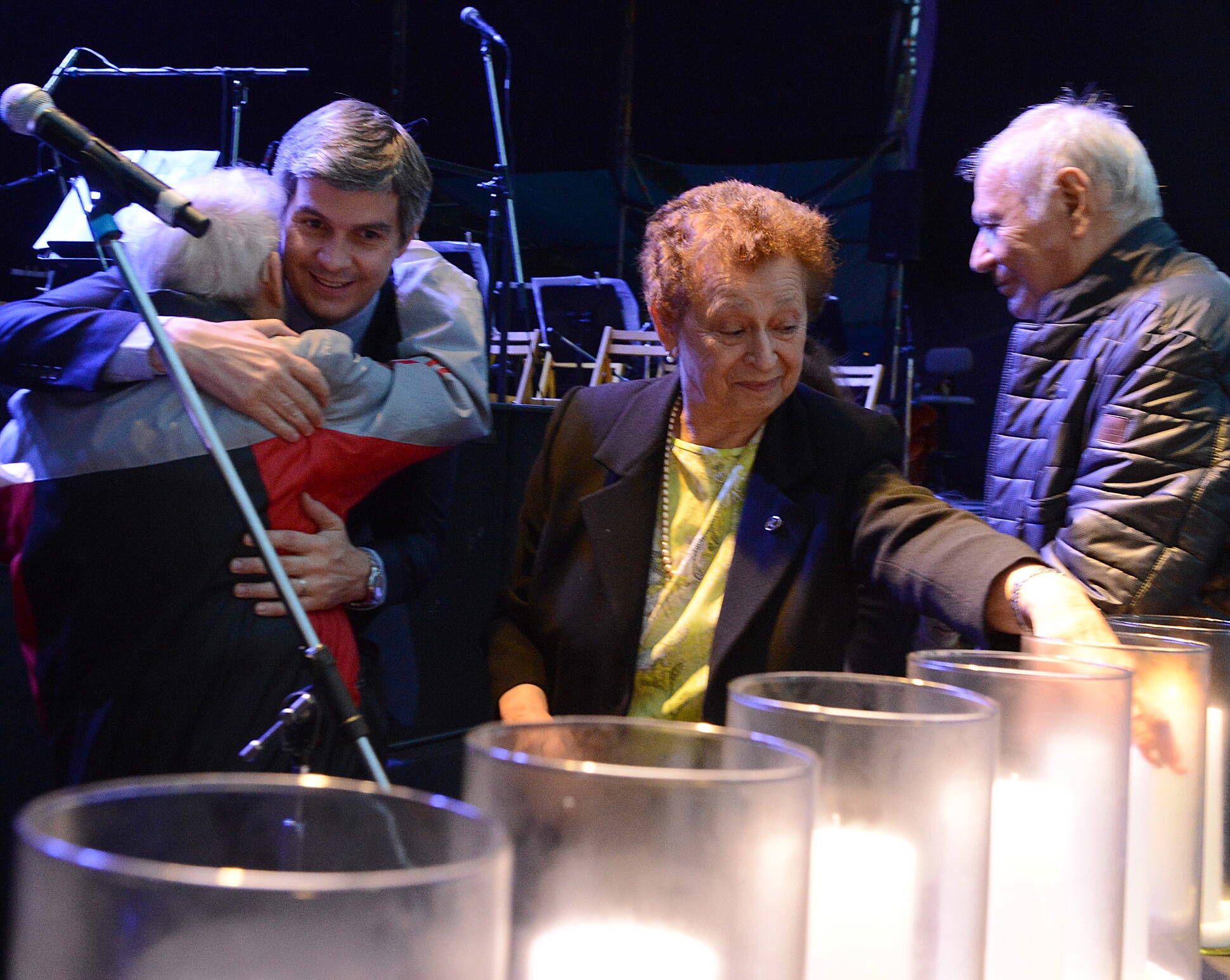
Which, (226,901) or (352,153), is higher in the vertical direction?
(352,153)

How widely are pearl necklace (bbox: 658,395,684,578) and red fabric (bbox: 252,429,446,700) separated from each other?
324mm

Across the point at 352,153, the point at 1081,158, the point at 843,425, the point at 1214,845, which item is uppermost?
the point at 1081,158

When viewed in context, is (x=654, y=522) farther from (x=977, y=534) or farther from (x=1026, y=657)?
(x=1026, y=657)

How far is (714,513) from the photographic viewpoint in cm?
152

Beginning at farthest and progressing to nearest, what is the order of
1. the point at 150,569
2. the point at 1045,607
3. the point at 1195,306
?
the point at 1195,306 < the point at 150,569 < the point at 1045,607

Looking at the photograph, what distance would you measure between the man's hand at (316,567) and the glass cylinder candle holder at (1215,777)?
959mm

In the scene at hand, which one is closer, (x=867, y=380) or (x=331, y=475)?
(x=331, y=475)

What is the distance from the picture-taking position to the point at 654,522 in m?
1.50

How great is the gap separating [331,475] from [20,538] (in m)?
0.38

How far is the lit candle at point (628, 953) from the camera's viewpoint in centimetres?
37

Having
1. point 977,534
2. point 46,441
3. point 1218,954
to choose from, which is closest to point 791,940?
point 1218,954

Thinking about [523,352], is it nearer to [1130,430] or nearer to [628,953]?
[1130,430]

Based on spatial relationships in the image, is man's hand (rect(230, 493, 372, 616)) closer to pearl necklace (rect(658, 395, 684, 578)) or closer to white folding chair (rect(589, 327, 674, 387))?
pearl necklace (rect(658, 395, 684, 578))

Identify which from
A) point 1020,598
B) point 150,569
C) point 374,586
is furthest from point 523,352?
point 1020,598
